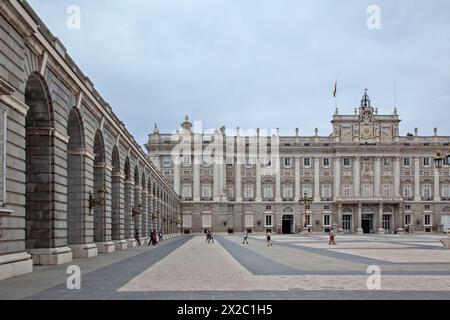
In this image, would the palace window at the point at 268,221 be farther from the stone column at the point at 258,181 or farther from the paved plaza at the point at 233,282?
the paved plaza at the point at 233,282

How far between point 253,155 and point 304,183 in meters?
10.7

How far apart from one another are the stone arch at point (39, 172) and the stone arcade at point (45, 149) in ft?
0.12

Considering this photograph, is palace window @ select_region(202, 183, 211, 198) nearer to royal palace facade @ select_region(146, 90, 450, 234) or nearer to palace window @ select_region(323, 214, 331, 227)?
royal palace facade @ select_region(146, 90, 450, 234)

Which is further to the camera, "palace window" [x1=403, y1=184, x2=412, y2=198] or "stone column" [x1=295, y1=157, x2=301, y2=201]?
"palace window" [x1=403, y1=184, x2=412, y2=198]

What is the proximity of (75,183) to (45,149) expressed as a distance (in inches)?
224

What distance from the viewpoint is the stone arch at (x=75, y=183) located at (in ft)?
92.4

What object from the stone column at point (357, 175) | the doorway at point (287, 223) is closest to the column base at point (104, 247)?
the doorway at point (287, 223)

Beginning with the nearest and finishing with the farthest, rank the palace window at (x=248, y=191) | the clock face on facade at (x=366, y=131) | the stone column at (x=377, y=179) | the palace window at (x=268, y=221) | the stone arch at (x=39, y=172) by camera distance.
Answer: the stone arch at (x=39, y=172)
the palace window at (x=268, y=221)
the stone column at (x=377, y=179)
the clock face on facade at (x=366, y=131)
the palace window at (x=248, y=191)

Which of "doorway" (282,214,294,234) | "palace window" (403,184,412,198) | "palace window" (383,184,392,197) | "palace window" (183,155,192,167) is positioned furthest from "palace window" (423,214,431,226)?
"palace window" (183,155,192,167)

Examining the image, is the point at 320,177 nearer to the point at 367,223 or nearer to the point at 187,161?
the point at 367,223

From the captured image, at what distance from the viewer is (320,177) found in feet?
357

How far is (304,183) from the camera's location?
109 meters

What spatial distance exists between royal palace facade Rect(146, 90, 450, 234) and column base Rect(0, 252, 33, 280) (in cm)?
8722

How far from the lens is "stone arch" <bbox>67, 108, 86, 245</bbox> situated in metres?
28.2
